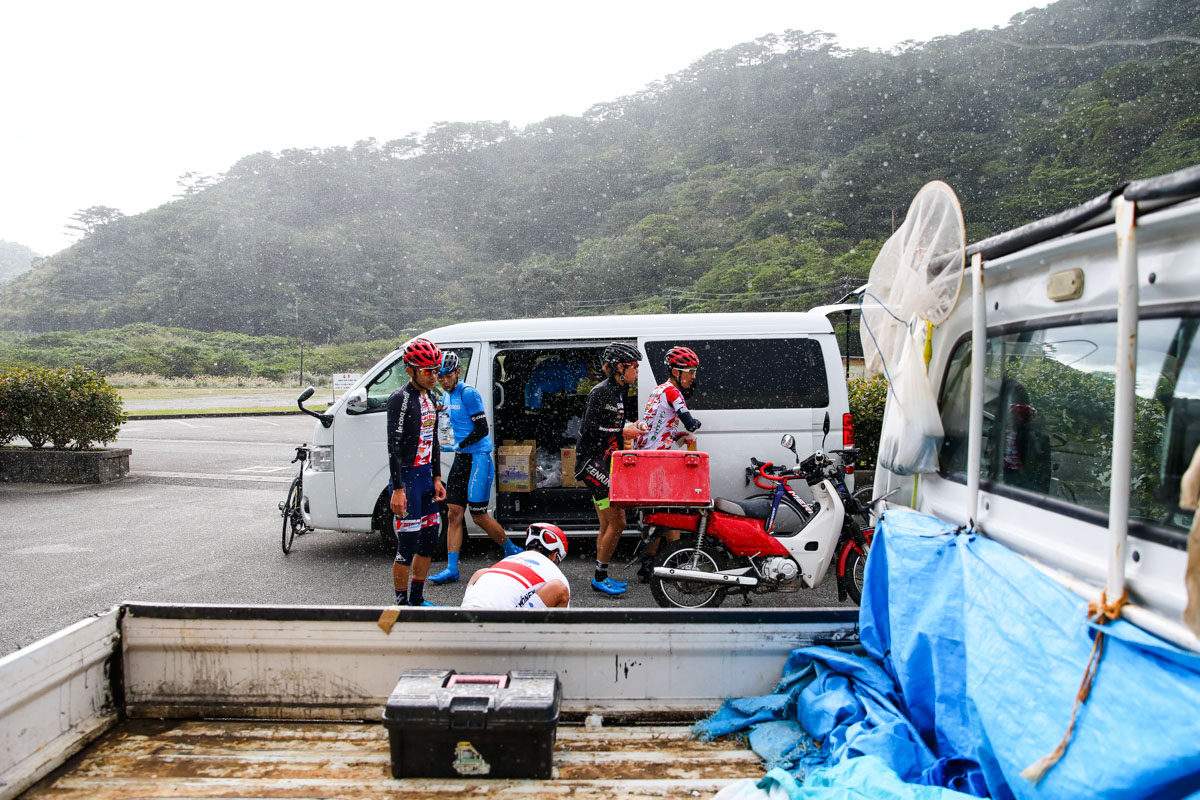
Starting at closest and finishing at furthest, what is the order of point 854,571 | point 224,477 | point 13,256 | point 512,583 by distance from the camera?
1. point 512,583
2. point 854,571
3. point 224,477
4. point 13,256

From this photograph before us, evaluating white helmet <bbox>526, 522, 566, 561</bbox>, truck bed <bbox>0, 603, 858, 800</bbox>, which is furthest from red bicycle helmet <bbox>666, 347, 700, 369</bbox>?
truck bed <bbox>0, 603, 858, 800</bbox>

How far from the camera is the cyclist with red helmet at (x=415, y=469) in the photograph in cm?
475

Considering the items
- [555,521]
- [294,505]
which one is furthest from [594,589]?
[294,505]

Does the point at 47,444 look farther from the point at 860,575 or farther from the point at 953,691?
the point at 953,691

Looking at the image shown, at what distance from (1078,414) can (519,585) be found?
221 centimetres

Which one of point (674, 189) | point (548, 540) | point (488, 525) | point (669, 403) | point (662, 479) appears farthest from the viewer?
point (674, 189)

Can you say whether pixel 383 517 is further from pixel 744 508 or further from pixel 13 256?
pixel 13 256

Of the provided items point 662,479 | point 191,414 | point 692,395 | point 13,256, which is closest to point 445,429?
point 662,479

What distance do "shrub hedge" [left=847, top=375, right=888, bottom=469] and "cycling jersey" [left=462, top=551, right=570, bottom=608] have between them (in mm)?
6186

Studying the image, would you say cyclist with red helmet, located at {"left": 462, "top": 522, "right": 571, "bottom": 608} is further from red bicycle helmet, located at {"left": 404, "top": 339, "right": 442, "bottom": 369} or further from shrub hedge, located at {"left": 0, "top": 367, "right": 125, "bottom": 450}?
shrub hedge, located at {"left": 0, "top": 367, "right": 125, "bottom": 450}

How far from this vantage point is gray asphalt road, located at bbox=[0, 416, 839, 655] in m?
5.80

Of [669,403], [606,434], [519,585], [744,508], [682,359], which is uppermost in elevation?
[682,359]

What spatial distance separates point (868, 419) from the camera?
8734mm

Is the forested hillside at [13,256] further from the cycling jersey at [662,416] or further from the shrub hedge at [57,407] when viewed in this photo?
the cycling jersey at [662,416]
